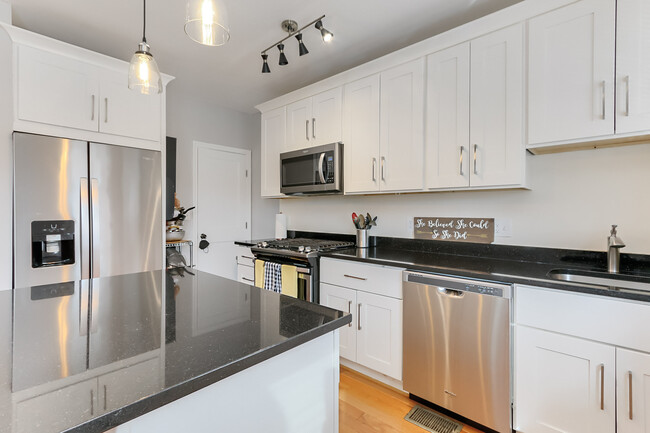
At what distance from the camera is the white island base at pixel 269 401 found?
0.63 metres

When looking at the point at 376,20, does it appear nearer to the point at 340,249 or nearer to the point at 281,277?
the point at 340,249

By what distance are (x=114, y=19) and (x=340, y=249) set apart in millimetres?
2331

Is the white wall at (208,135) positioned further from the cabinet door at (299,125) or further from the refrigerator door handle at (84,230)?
the refrigerator door handle at (84,230)

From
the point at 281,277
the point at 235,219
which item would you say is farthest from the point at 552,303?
the point at 235,219

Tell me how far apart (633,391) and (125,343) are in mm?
1920

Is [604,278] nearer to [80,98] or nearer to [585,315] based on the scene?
[585,315]

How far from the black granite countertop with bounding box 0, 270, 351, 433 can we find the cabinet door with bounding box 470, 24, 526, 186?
151 centimetres

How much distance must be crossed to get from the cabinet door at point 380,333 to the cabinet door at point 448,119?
89cm

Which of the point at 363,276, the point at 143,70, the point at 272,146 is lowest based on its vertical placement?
the point at 363,276

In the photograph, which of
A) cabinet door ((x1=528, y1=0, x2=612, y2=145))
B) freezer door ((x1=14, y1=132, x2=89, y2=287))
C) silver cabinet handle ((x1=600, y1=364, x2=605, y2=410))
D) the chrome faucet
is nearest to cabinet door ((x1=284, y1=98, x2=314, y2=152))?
freezer door ((x1=14, y1=132, x2=89, y2=287))

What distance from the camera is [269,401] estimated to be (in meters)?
→ 0.78

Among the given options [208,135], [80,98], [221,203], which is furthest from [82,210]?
[208,135]

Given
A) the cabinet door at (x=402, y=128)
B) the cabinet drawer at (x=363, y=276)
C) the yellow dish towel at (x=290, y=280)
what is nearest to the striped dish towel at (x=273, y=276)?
the yellow dish towel at (x=290, y=280)

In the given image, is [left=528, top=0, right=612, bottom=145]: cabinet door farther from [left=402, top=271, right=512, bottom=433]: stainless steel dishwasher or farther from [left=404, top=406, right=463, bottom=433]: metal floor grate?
[left=404, top=406, right=463, bottom=433]: metal floor grate
